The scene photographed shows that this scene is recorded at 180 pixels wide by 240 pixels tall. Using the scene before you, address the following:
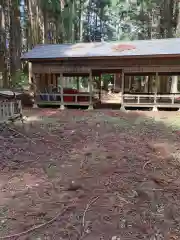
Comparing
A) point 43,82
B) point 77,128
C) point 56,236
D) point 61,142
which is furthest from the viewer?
point 43,82

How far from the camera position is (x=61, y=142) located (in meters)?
7.11

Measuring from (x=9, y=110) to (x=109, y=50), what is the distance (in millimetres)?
7672

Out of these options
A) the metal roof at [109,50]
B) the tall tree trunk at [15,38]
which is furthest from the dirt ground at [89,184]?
the tall tree trunk at [15,38]

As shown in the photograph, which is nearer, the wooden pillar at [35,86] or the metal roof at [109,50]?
the metal roof at [109,50]

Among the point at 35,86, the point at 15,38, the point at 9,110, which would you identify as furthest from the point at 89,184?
the point at 15,38

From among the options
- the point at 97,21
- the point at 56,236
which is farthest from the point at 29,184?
the point at 97,21

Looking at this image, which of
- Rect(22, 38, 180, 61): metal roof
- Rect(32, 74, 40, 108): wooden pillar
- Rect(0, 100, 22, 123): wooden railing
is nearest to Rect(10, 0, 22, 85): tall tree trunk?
Rect(32, 74, 40, 108): wooden pillar

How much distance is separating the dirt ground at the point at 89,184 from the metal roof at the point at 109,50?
6.17m

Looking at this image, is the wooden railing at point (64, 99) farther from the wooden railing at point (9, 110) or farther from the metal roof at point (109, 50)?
the wooden railing at point (9, 110)

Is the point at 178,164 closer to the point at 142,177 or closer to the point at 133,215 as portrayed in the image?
the point at 142,177

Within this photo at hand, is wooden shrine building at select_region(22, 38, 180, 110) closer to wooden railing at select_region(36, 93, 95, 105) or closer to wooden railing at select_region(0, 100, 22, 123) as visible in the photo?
wooden railing at select_region(36, 93, 95, 105)

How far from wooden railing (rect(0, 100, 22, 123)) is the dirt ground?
1.54ft

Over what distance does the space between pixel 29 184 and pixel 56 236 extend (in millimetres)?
1593

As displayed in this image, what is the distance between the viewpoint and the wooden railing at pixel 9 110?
8.24 m
